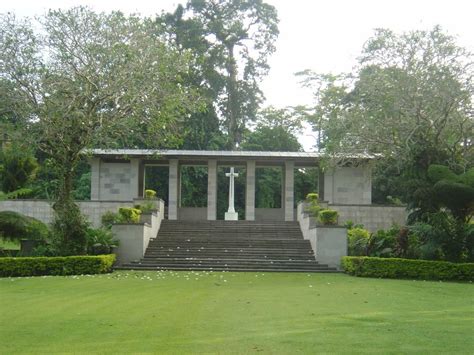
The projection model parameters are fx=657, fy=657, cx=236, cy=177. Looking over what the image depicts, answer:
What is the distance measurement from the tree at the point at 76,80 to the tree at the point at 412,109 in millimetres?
7461

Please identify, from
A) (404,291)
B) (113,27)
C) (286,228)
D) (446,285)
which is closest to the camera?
(404,291)

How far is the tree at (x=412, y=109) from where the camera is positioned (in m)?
23.1

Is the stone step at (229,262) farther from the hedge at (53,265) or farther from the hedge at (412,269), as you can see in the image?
the hedge at (412,269)

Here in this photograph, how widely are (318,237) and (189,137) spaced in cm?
1827

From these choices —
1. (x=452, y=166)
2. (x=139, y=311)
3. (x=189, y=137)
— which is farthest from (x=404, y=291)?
(x=189, y=137)

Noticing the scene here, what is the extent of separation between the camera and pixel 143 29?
73.3 ft

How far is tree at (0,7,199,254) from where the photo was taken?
70.4 ft

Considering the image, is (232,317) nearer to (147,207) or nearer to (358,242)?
(358,242)

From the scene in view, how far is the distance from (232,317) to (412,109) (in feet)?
51.3

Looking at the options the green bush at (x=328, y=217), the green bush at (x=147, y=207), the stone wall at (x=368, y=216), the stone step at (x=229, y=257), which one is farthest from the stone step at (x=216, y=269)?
the stone wall at (x=368, y=216)

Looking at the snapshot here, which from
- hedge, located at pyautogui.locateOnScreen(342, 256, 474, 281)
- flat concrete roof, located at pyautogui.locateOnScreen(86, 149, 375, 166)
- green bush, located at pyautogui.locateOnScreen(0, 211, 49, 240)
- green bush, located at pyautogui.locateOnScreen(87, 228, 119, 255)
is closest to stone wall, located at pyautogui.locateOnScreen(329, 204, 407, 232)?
flat concrete roof, located at pyautogui.locateOnScreen(86, 149, 375, 166)

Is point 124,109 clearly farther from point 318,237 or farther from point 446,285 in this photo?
point 446,285

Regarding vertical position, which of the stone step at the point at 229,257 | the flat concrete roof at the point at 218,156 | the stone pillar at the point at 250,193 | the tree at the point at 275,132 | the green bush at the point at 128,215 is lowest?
the stone step at the point at 229,257

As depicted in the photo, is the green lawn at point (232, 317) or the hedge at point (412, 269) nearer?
the green lawn at point (232, 317)
